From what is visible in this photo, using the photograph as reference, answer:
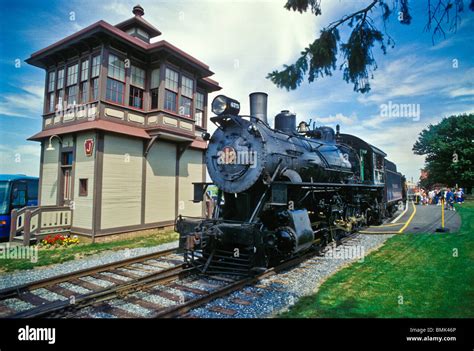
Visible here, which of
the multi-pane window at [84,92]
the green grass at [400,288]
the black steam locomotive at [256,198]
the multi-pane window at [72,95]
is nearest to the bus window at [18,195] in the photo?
the multi-pane window at [72,95]

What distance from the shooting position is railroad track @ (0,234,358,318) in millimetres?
3896

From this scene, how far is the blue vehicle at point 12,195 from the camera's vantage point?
11259 millimetres

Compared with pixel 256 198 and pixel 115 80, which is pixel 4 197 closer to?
pixel 115 80

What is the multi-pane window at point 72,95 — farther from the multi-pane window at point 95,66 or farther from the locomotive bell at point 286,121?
the locomotive bell at point 286,121

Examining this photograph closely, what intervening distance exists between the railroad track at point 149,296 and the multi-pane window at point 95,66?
837 centimetres

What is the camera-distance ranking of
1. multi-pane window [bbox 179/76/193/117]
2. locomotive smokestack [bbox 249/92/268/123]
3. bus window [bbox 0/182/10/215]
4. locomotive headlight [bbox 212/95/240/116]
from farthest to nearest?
multi-pane window [bbox 179/76/193/117] → bus window [bbox 0/182/10/215] → locomotive smokestack [bbox 249/92/268/123] → locomotive headlight [bbox 212/95/240/116]

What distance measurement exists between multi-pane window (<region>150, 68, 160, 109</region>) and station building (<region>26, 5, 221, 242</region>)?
0.16 feet

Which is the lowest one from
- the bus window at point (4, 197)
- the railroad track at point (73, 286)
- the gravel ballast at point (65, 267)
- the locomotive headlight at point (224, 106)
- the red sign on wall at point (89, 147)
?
the gravel ballast at point (65, 267)

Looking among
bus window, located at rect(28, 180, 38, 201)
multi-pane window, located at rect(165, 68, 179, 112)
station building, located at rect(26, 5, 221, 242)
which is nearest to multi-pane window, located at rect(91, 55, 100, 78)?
station building, located at rect(26, 5, 221, 242)

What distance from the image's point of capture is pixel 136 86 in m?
12.0

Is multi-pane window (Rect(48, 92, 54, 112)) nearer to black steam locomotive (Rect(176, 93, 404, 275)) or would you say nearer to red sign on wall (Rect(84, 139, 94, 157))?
red sign on wall (Rect(84, 139, 94, 157))

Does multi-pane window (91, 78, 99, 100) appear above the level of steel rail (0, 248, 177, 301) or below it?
above

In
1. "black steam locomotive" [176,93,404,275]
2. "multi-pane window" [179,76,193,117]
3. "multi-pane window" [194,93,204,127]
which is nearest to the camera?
"black steam locomotive" [176,93,404,275]
